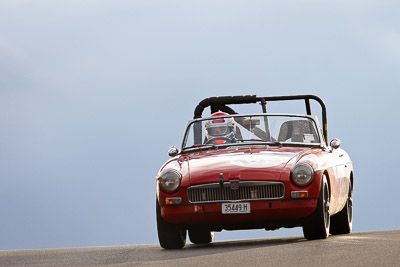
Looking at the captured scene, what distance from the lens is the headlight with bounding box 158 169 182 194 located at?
11.5m

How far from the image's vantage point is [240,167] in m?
11.4

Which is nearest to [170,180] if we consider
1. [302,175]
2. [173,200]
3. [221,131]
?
[173,200]

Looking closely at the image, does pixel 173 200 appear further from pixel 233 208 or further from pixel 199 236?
pixel 199 236

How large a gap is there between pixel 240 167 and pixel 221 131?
205 centimetres

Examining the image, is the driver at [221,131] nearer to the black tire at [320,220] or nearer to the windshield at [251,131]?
the windshield at [251,131]

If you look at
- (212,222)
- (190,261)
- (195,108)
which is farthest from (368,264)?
(195,108)

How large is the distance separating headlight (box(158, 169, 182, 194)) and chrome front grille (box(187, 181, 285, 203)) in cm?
26

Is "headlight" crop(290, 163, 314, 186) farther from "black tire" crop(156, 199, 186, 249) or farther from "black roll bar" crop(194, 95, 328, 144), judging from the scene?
"black roll bar" crop(194, 95, 328, 144)

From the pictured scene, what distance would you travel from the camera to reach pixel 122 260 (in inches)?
394

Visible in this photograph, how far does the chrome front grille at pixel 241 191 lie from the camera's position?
37.0 feet

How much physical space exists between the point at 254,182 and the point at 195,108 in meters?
5.91

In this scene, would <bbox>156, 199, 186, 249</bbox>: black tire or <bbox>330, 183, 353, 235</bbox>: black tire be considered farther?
<bbox>330, 183, 353, 235</bbox>: black tire

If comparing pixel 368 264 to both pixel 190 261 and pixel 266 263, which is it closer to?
pixel 266 263

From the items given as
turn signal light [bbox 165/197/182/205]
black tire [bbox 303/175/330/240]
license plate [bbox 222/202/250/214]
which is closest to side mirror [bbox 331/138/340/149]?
black tire [bbox 303/175/330/240]
